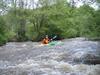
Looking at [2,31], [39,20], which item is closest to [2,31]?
[2,31]

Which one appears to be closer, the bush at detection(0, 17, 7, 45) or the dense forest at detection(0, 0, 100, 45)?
the bush at detection(0, 17, 7, 45)

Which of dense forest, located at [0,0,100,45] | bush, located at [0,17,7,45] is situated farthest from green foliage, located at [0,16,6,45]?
dense forest, located at [0,0,100,45]

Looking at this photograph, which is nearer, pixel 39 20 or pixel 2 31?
pixel 2 31

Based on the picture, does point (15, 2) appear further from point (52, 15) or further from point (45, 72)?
point (45, 72)

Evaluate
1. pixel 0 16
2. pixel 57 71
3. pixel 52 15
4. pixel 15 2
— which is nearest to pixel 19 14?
pixel 15 2

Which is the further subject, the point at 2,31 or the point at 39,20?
the point at 39,20

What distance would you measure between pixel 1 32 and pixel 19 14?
9094mm

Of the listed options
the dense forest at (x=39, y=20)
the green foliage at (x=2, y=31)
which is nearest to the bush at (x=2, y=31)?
the green foliage at (x=2, y=31)

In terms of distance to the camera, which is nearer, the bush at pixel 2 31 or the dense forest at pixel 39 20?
the bush at pixel 2 31

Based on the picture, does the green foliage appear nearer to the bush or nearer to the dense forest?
the bush

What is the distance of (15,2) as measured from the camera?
39125mm

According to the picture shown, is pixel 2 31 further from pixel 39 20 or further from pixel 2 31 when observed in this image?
pixel 39 20

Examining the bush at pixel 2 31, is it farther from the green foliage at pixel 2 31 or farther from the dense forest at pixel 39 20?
the dense forest at pixel 39 20

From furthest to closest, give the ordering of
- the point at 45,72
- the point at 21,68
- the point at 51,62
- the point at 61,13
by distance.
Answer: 1. the point at 61,13
2. the point at 51,62
3. the point at 21,68
4. the point at 45,72
